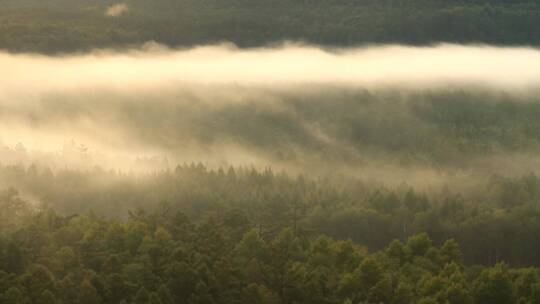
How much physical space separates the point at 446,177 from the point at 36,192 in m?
59.8

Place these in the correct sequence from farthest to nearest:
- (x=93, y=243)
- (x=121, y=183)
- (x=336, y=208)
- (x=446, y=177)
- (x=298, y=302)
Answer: (x=446, y=177) → (x=121, y=183) → (x=336, y=208) → (x=93, y=243) → (x=298, y=302)

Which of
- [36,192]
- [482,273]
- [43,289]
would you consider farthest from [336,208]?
[43,289]

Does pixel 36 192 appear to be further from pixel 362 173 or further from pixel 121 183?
pixel 362 173

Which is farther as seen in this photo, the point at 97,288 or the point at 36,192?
the point at 36,192

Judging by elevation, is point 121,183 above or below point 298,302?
below

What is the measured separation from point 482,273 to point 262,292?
20.5 metres

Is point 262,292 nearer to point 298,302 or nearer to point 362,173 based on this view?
point 298,302

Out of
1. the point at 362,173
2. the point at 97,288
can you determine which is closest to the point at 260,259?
the point at 97,288

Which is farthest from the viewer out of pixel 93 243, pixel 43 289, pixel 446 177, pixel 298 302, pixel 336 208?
pixel 446 177

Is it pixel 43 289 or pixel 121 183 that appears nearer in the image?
pixel 43 289

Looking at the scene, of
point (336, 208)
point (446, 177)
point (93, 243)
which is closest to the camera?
point (93, 243)

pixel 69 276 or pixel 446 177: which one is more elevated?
pixel 69 276

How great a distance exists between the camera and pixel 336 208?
150 metres

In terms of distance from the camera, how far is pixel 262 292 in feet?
306
